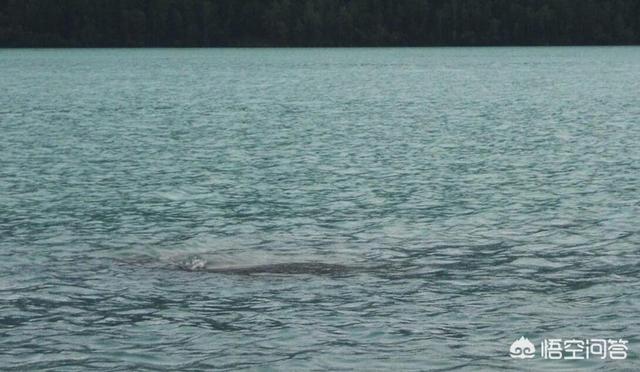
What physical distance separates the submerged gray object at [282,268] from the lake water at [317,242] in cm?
47

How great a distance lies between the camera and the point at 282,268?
28172 mm

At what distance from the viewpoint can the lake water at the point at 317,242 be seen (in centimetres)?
2175

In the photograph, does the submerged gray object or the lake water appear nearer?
the lake water

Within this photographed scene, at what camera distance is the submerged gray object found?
90.8ft

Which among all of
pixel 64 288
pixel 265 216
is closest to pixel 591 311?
pixel 64 288

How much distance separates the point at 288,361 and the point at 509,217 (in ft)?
54.9

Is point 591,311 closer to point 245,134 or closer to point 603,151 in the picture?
point 603,151

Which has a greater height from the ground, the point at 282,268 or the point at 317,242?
the point at 282,268

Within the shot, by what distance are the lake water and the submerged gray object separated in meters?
0.47

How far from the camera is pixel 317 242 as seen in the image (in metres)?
31.9

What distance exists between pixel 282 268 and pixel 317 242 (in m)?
3.83

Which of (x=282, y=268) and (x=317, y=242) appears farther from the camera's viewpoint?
(x=317, y=242)

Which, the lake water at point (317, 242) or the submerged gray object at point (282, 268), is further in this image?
the submerged gray object at point (282, 268)

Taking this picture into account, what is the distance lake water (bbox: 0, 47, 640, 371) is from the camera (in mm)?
21750
